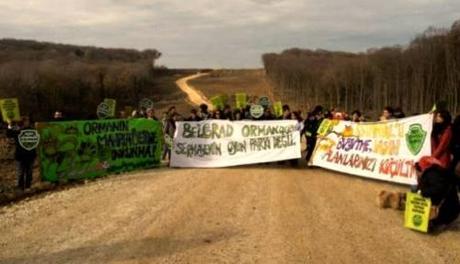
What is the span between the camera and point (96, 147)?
55.7 feet

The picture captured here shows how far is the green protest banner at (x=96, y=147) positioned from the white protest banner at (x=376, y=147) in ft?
15.4

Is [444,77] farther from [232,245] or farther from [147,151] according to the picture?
[232,245]

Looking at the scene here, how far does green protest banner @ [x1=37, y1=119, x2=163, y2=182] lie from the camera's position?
16109mm

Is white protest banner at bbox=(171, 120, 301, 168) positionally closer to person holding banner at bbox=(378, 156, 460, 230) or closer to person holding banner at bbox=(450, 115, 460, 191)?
person holding banner at bbox=(450, 115, 460, 191)

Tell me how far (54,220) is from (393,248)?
5631 millimetres

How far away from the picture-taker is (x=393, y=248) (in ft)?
29.2

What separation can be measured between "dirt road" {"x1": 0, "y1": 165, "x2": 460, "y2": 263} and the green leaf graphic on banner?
1.14 metres

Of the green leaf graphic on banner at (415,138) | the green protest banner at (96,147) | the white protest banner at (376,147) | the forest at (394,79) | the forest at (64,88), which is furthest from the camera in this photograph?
the forest at (64,88)

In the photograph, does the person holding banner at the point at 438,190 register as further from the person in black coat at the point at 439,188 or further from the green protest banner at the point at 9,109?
the green protest banner at the point at 9,109

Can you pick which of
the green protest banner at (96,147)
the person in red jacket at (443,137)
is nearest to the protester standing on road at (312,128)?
the green protest banner at (96,147)

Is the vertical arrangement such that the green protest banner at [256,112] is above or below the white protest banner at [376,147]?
above

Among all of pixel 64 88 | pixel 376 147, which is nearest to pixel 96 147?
pixel 376 147

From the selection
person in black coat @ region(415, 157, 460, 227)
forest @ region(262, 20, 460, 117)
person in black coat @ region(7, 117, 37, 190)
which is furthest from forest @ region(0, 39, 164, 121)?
person in black coat @ region(415, 157, 460, 227)

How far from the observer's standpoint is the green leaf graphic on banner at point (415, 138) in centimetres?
1354
